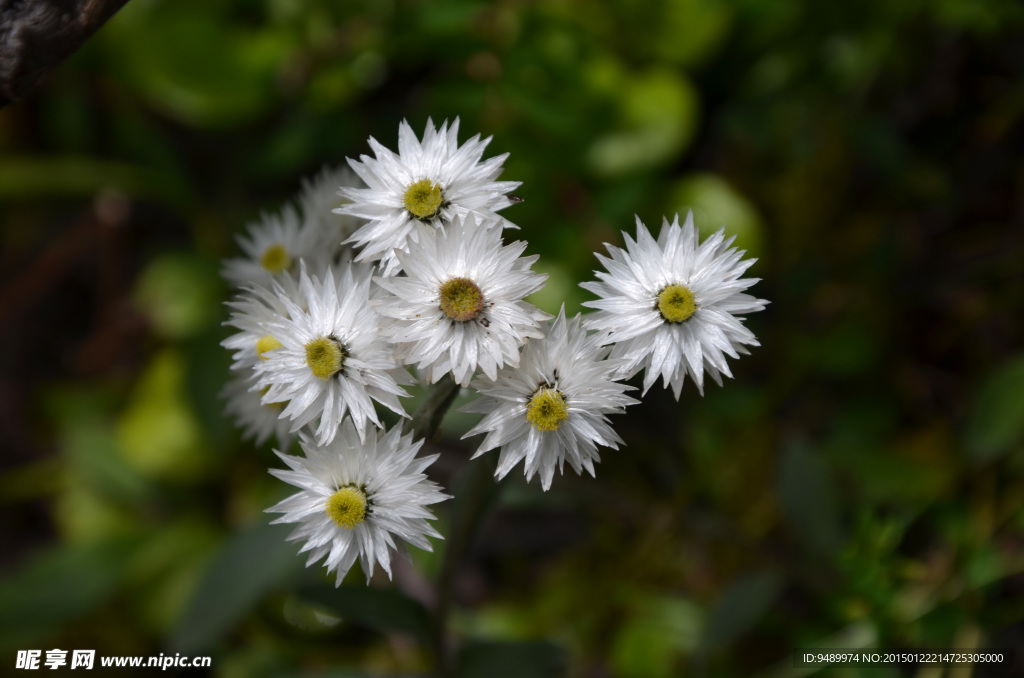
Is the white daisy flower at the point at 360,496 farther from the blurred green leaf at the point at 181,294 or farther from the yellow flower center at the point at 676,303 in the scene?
the blurred green leaf at the point at 181,294

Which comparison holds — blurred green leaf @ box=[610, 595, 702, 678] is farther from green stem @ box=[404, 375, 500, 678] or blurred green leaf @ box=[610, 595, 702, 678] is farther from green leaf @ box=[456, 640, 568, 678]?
green stem @ box=[404, 375, 500, 678]

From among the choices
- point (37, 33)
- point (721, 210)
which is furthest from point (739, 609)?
point (37, 33)

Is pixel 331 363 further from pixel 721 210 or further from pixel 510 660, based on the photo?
pixel 721 210

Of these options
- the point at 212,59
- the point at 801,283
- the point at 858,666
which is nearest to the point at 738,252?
the point at 858,666

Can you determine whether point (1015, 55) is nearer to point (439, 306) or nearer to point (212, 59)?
point (439, 306)

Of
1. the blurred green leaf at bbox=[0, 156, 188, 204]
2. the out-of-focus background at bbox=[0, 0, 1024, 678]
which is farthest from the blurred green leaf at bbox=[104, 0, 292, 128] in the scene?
the blurred green leaf at bbox=[0, 156, 188, 204]
